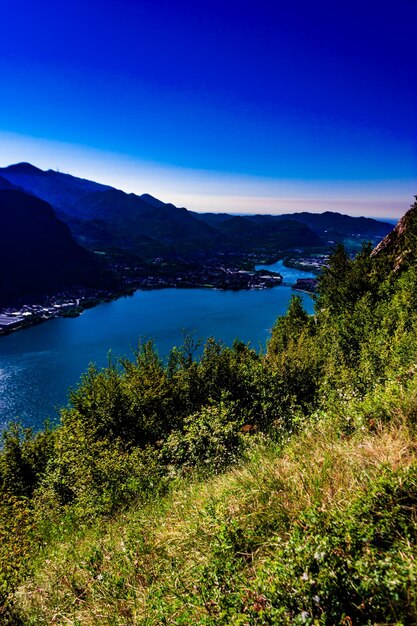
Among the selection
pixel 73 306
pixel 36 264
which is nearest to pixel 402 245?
pixel 73 306

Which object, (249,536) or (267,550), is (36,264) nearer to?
(249,536)

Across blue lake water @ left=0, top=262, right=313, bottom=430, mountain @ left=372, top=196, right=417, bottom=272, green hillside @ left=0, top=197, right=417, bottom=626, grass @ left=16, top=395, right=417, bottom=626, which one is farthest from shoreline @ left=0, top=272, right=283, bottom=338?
grass @ left=16, top=395, right=417, bottom=626

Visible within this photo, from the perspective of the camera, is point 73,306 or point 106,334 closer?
point 106,334

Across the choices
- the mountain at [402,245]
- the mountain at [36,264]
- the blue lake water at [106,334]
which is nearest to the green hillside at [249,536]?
the blue lake water at [106,334]

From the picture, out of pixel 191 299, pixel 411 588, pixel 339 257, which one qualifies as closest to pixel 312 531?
pixel 411 588

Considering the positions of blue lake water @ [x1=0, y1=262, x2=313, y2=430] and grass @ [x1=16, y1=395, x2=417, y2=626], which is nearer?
grass @ [x1=16, y1=395, x2=417, y2=626]

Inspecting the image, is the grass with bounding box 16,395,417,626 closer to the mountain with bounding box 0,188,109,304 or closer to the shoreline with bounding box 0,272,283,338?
the shoreline with bounding box 0,272,283,338

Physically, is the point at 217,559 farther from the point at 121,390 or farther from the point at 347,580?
the point at 121,390

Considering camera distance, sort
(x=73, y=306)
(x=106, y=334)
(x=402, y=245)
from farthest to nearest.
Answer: (x=73, y=306) → (x=106, y=334) → (x=402, y=245)
